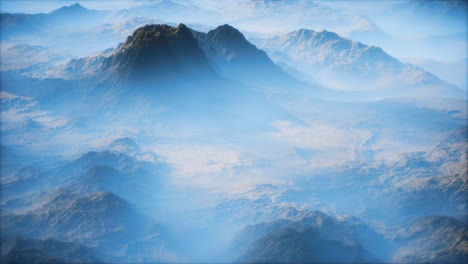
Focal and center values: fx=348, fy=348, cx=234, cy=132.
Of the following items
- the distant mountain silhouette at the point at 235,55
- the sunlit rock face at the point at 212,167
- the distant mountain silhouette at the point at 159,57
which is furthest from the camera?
the distant mountain silhouette at the point at 235,55

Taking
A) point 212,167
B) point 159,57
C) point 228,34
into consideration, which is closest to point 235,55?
point 228,34

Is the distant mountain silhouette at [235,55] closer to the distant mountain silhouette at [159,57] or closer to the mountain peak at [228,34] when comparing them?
the mountain peak at [228,34]

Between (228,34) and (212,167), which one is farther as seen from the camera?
(228,34)

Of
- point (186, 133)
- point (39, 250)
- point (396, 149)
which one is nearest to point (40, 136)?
point (186, 133)

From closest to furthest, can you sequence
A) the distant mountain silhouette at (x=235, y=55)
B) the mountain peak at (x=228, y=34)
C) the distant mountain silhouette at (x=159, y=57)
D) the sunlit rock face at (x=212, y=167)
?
1. the sunlit rock face at (x=212, y=167)
2. the distant mountain silhouette at (x=159, y=57)
3. the distant mountain silhouette at (x=235, y=55)
4. the mountain peak at (x=228, y=34)

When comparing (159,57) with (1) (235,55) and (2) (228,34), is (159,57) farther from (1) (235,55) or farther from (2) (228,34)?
(2) (228,34)

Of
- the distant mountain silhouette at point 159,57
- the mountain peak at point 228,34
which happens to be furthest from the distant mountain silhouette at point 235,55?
the distant mountain silhouette at point 159,57

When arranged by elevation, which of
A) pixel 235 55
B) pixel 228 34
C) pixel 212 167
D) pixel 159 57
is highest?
pixel 228 34

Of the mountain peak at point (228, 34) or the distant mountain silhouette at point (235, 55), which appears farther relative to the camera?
the mountain peak at point (228, 34)

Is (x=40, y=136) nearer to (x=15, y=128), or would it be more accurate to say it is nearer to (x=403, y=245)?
(x=15, y=128)

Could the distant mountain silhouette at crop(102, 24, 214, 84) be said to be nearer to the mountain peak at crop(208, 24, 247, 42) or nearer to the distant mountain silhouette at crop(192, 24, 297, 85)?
the distant mountain silhouette at crop(192, 24, 297, 85)

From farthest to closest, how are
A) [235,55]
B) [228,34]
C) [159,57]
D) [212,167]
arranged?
[228,34]
[235,55]
[159,57]
[212,167]
